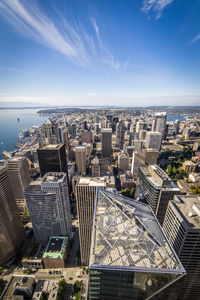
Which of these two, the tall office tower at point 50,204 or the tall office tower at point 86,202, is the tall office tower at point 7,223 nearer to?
the tall office tower at point 50,204

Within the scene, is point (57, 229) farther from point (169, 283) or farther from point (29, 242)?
→ point (169, 283)

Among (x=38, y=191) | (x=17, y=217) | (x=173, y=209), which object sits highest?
(x=173, y=209)

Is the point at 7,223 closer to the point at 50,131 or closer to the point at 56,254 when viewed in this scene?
the point at 56,254

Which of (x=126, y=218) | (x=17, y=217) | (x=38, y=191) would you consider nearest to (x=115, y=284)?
(x=126, y=218)

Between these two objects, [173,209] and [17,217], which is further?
[17,217]

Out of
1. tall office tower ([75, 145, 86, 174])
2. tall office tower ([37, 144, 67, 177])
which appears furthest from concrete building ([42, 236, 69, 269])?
tall office tower ([75, 145, 86, 174])

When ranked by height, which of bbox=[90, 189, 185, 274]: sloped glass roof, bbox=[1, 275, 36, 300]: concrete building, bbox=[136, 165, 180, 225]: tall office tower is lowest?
bbox=[1, 275, 36, 300]: concrete building

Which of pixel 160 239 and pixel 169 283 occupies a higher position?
pixel 160 239

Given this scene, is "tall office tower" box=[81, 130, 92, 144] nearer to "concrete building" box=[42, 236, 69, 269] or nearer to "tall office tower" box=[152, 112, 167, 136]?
"tall office tower" box=[152, 112, 167, 136]
